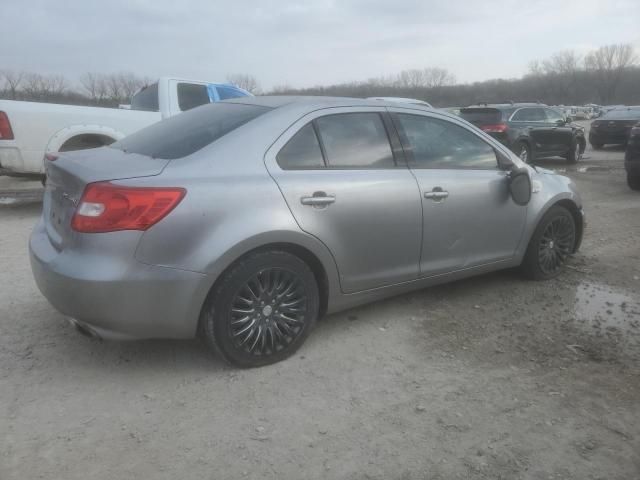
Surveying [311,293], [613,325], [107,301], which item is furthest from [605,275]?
[107,301]

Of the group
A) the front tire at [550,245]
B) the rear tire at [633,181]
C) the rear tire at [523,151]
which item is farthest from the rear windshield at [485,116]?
the front tire at [550,245]

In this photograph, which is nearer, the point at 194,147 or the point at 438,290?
the point at 194,147

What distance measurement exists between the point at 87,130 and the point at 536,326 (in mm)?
5914

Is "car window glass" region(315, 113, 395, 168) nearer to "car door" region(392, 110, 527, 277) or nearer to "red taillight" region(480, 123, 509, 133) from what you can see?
"car door" region(392, 110, 527, 277)

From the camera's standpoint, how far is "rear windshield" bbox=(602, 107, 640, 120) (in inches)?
717

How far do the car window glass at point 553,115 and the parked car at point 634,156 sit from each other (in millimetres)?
4925

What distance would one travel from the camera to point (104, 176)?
276 centimetres

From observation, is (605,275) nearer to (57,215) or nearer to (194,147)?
(194,147)

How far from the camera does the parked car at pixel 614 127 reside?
59.7ft

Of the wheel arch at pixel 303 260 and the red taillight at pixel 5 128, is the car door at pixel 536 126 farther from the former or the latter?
the wheel arch at pixel 303 260

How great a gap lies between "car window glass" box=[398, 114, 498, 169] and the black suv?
879cm

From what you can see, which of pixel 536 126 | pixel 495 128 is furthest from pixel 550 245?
pixel 536 126

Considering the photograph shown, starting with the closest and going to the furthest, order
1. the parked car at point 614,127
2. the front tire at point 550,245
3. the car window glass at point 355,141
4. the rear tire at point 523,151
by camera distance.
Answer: the car window glass at point 355,141
the front tire at point 550,245
the rear tire at point 523,151
the parked car at point 614,127

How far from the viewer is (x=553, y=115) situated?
14156 mm
